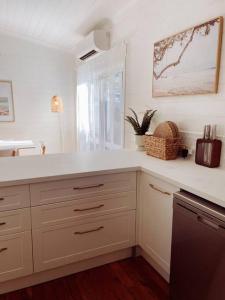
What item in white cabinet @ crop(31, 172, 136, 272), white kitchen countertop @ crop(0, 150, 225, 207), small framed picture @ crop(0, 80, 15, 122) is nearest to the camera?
white kitchen countertop @ crop(0, 150, 225, 207)

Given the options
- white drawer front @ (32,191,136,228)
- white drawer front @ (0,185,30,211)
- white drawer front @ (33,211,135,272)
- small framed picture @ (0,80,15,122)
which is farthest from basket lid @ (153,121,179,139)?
small framed picture @ (0,80,15,122)

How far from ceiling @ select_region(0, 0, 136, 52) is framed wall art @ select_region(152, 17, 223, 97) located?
0.85 metres

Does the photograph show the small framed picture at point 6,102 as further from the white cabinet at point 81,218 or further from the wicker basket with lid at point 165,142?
the white cabinet at point 81,218

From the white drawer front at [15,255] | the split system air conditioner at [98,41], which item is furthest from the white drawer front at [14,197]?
the split system air conditioner at [98,41]

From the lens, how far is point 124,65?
274 cm

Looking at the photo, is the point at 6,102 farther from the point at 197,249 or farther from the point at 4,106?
the point at 197,249

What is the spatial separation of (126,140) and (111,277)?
156 cm

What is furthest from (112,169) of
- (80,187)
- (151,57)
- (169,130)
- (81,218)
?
(151,57)

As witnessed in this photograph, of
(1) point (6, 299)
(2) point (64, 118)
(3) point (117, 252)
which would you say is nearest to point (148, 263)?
(3) point (117, 252)

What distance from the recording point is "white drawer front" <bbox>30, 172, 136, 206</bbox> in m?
1.45

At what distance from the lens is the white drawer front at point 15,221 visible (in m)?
1.38

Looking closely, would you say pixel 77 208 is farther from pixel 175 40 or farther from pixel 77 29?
pixel 77 29

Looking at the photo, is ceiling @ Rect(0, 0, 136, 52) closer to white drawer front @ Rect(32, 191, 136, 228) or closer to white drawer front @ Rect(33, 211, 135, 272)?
white drawer front @ Rect(32, 191, 136, 228)

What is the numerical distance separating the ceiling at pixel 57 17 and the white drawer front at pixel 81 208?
204 centimetres
